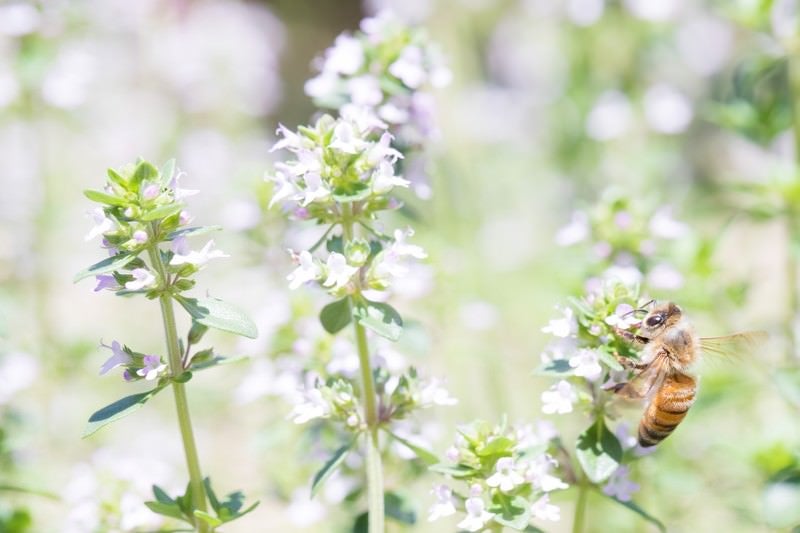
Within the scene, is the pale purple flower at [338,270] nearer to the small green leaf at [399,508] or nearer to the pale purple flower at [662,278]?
the small green leaf at [399,508]

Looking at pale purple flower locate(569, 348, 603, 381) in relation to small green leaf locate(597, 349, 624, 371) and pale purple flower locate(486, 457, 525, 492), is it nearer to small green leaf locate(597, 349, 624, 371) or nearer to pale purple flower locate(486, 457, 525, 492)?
small green leaf locate(597, 349, 624, 371)

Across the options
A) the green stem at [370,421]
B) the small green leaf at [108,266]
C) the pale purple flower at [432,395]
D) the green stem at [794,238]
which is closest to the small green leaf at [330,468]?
the green stem at [370,421]

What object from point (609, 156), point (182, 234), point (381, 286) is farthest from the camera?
point (609, 156)

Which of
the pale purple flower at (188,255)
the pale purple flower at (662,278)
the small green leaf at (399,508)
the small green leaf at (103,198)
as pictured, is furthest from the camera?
the pale purple flower at (662,278)

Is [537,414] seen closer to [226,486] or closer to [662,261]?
[226,486]

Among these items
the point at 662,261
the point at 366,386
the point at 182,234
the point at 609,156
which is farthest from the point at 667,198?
the point at 182,234
